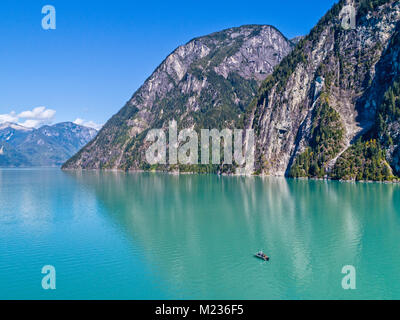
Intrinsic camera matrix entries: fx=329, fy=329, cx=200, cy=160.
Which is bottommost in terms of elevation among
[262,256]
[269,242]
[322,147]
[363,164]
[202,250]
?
[202,250]
